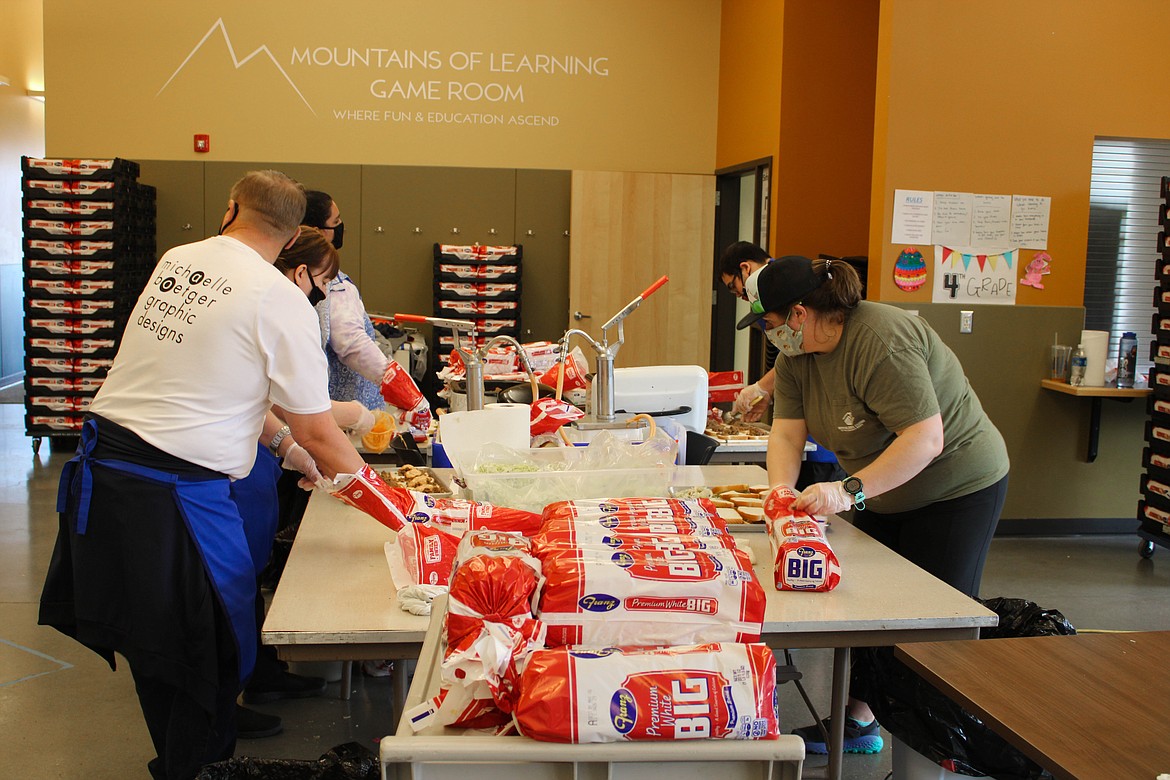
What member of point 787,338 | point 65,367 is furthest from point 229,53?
A: point 787,338

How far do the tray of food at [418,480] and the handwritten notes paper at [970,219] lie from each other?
132 inches

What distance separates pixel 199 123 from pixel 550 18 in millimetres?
2877

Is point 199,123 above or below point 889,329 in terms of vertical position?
above

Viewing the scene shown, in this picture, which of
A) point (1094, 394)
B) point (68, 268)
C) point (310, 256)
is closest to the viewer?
point (310, 256)

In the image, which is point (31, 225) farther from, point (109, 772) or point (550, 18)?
point (109, 772)

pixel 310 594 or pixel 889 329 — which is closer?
pixel 310 594

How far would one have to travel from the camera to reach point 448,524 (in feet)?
7.38

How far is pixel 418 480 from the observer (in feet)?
9.75

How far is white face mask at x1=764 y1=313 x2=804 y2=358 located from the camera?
8.43ft

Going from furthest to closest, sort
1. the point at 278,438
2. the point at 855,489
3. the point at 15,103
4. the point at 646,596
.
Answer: the point at 15,103, the point at 278,438, the point at 855,489, the point at 646,596

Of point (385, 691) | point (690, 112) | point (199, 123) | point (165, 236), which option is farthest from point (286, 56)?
point (385, 691)

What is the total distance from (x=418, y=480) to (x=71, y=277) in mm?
5402

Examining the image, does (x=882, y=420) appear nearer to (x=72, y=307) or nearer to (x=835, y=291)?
(x=835, y=291)

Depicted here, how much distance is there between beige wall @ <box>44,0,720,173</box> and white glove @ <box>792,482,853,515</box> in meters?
6.28
